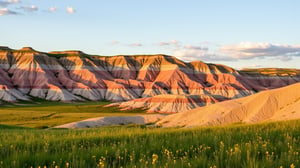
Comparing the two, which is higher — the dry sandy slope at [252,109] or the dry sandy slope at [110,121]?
the dry sandy slope at [252,109]

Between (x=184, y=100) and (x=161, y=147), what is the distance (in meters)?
139

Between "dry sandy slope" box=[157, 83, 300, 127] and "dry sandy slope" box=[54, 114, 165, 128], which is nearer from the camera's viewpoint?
"dry sandy slope" box=[157, 83, 300, 127]

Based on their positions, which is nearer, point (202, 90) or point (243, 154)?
point (243, 154)

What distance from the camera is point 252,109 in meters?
66.4

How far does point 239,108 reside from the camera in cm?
6931

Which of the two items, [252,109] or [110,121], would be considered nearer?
[252,109]

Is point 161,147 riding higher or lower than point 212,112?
higher

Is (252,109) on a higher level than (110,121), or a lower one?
higher

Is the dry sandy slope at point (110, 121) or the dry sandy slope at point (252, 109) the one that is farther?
the dry sandy slope at point (110, 121)

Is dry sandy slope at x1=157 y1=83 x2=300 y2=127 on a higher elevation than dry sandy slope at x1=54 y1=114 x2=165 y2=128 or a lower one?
higher

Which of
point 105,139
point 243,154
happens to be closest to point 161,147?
point 243,154

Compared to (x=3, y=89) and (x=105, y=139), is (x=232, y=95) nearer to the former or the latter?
(x=3, y=89)

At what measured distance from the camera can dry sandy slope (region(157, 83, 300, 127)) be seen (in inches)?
2377

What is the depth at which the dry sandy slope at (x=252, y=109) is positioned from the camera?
60372mm
